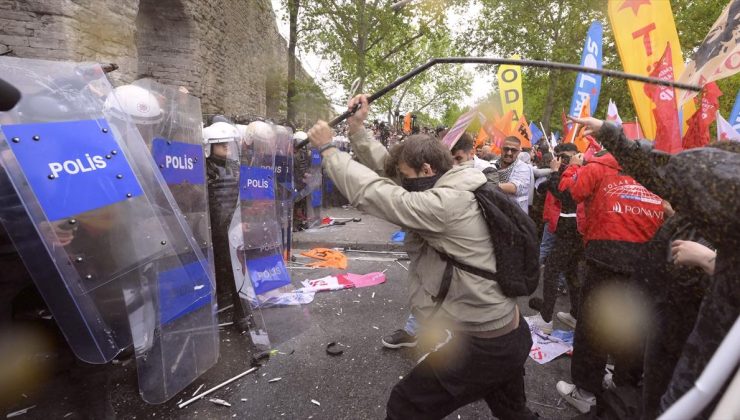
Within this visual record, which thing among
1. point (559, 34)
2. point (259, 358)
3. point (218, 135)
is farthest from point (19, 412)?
point (559, 34)

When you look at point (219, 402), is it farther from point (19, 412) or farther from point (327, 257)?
point (327, 257)

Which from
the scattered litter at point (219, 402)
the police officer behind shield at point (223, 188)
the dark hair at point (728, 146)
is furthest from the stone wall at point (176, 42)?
the dark hair at point (728, 146)

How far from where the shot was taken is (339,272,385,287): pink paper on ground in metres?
5.24

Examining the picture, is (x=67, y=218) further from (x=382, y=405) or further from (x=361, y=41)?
(x=361, y=41)

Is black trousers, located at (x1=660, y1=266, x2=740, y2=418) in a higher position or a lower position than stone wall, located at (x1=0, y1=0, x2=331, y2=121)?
lower

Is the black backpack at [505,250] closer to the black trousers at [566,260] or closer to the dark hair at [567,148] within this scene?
the black trousers at [566,260]

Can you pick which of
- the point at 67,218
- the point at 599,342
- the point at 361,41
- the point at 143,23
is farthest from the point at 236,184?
the point at 361,41

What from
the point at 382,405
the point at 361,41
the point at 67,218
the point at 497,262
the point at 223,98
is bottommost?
the point at 382,405

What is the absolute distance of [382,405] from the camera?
9.07 feet

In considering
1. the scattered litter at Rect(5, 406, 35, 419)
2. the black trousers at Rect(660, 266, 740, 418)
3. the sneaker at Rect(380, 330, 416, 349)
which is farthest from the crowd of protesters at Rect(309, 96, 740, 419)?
the scattered litter at Rect(5, 406, 35, 419)

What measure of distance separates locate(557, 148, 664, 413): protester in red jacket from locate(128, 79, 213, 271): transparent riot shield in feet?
9.48

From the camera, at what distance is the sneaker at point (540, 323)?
3.87m

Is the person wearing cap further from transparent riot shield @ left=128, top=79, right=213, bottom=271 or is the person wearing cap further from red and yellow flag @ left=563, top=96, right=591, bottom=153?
transparent riot shield @ left=128, top=79, right=213, bottom=271

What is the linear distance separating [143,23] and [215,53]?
192 cm
